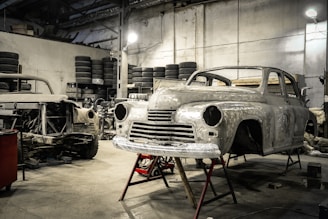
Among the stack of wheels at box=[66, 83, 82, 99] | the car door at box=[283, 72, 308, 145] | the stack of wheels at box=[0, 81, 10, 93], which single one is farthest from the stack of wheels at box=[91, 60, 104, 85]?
the car door at box=[283, 72, 308, 145]

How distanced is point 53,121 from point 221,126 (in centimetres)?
393

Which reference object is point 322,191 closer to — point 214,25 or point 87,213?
point 87,213

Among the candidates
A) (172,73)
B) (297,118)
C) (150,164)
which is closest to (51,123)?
(150,164)

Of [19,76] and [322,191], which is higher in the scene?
[19,76]

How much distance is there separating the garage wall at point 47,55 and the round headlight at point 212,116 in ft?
32.7

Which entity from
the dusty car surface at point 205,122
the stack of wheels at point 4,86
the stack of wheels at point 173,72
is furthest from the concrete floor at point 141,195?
the stack of wheels at point 173,72

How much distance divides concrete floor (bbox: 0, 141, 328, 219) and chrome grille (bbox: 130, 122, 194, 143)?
76cm

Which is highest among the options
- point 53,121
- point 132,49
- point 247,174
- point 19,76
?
point 132,49

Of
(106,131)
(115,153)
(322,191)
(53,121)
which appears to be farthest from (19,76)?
(322,191)

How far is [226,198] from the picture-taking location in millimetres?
3697

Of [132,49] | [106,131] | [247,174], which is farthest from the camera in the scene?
[132,49]

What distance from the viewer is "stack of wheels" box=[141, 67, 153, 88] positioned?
432 inches

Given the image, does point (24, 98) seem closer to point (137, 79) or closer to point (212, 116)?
point (212, 116)

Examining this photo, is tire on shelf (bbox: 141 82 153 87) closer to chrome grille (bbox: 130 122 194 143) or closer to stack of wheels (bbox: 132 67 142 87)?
stack of wheels (bbox: 132 67 142 87)
